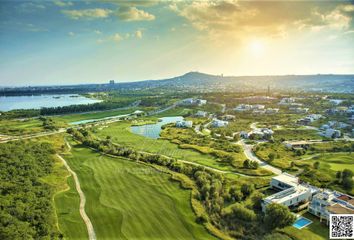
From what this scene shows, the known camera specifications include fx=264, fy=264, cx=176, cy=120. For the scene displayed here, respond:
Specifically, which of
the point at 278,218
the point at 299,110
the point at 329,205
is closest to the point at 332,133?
the point at 299,110

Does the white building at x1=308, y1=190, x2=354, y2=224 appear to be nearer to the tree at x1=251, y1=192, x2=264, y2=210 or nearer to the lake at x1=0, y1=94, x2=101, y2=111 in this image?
the tree at x1=251, y1=192, x2=264, y2=210

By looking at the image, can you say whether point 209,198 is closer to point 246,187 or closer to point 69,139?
point 246,187

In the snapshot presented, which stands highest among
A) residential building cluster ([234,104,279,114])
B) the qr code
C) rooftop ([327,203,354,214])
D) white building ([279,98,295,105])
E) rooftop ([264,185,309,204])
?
white building ([279,98,295,105])

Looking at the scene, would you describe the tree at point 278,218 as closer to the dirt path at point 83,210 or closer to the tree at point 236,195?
the tree at point 236,195

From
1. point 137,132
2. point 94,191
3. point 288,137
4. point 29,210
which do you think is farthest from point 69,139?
point 288,137

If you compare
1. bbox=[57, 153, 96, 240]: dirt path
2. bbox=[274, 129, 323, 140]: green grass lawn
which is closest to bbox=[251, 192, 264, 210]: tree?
bbox=[57, 153, 96, 240]: dirt path

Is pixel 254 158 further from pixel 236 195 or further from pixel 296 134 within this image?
pixel 296 134

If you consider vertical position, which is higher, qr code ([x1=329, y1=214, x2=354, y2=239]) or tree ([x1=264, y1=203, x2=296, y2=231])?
qr code ([x1=329, y1=214, x2=354, y2=239])
